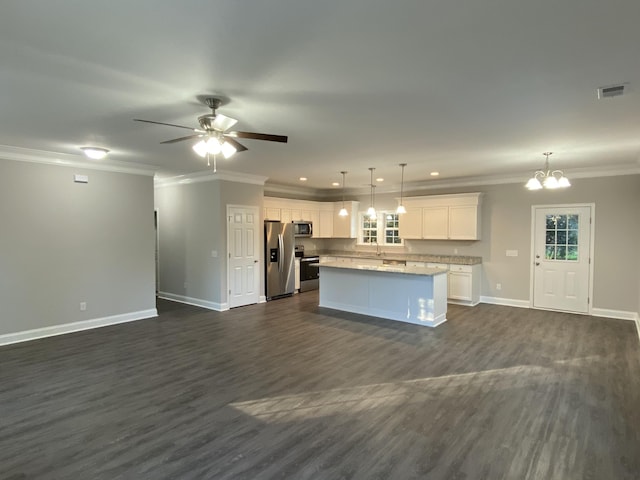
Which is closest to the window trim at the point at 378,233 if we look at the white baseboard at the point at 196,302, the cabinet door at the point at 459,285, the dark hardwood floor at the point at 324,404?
the cabinet door at the point at 459,285

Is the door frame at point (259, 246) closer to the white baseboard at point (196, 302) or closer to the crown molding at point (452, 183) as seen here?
the white baseboard at point (196, 302)

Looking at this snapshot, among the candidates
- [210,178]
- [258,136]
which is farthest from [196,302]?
[258,136]

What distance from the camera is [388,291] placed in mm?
6234

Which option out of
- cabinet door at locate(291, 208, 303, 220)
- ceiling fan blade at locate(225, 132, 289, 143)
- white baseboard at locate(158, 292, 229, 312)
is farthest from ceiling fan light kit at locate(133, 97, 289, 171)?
cabinet door at locate(291, 208, 303, 220)

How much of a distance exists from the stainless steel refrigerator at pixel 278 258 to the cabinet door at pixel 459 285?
3493 millimetres

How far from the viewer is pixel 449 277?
24.4ft

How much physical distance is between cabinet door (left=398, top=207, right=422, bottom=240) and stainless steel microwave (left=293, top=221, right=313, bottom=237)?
7.54ft

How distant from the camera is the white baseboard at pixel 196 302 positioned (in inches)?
274

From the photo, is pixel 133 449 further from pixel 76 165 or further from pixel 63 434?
pixel 76 165

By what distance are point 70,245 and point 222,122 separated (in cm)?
397

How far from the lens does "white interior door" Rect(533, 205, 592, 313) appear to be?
255 inches

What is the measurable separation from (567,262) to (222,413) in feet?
21.3

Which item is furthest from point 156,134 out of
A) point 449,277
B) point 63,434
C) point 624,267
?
point 624,267

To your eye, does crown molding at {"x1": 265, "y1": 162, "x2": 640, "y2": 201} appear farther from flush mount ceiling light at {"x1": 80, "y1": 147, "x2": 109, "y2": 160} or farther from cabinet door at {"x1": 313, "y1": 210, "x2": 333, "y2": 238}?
flush mount ceiling light at {"x1": 80, "y1": 147, "x2": 109, "y2": 160}
